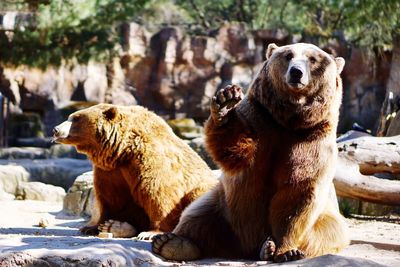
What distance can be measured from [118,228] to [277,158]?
74.5 inches

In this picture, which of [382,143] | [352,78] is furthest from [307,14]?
[382,143]

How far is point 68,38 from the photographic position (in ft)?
61.7

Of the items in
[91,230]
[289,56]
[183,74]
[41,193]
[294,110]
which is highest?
[289,56]

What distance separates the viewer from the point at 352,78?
24859mm

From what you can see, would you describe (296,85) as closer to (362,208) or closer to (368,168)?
(368,168)

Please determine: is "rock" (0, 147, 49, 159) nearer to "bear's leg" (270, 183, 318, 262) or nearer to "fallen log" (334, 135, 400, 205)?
"fallen log" (334, 135, 400, 205)

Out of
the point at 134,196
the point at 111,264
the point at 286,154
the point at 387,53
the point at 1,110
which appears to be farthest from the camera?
the point at 387,53

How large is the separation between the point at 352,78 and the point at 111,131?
66.2ft

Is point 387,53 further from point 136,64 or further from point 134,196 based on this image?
point 134,196

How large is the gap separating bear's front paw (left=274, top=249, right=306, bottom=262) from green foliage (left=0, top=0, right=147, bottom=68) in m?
13.6

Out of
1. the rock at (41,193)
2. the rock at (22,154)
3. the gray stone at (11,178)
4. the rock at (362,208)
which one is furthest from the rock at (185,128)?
the rock at (362,208)

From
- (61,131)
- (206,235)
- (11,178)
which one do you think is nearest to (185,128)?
(11,178)

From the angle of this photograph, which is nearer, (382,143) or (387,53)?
(382,143)

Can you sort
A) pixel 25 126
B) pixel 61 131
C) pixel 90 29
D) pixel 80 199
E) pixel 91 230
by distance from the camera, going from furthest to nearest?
pixel 25 126, pixel 90 29, pixel 80 199, pixel 61 131, pixel 91 230
